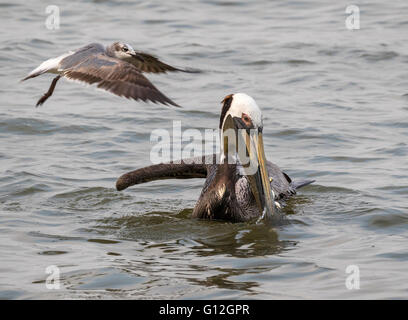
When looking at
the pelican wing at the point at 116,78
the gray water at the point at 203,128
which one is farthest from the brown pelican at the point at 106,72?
the gray water at the point at 203,128

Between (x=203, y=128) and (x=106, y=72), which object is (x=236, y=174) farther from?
(x=203, y=128)

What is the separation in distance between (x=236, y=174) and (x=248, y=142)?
1.79ft

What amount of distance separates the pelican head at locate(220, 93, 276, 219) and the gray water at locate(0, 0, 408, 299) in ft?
0.95

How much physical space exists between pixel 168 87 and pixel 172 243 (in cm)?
566

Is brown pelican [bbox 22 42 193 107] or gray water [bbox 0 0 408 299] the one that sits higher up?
brown pelican [bbox 22 42 193 107]

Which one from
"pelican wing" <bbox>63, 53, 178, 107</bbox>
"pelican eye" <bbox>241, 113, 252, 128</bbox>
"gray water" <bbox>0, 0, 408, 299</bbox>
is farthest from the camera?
"pelican eye" <bbox>241, 113, 252, 128</bbox>

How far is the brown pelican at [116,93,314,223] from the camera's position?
6.41 metres

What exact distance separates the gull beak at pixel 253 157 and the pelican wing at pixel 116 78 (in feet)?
2.42

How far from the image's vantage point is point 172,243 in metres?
6.31

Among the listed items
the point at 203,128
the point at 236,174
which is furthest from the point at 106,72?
the point at 203,128

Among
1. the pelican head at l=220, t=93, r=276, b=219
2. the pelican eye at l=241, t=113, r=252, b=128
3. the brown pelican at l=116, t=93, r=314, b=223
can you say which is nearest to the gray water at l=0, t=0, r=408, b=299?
the brown pelican at l=116, t=93, r=314, b=223

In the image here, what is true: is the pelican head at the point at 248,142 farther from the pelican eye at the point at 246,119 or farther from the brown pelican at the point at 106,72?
the brown pelican at the point at 106,72

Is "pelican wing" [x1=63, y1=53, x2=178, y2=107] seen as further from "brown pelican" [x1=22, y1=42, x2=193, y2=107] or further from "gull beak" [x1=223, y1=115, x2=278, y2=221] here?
"gull beak" [x1=223, y1=115, x2=278, y2=221]
